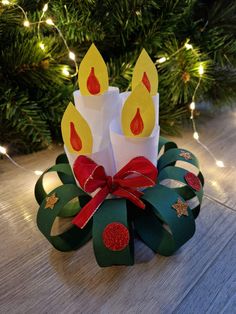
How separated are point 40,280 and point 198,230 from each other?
22cm

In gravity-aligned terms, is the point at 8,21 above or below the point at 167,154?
above

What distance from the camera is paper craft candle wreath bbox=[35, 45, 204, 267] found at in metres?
0.35

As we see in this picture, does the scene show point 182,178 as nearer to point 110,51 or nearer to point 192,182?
point 192,182

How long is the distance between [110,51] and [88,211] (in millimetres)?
422

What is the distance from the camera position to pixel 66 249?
39 cm

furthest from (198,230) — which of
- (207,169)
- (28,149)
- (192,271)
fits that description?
(28,149)

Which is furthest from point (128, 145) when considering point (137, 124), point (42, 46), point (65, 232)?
point (42, 46)

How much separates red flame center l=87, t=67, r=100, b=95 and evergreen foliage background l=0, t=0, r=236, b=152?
202mm

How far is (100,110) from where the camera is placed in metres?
0.39

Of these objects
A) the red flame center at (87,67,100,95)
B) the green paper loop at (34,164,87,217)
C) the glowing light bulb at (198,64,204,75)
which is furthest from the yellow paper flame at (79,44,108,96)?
the glowing light bulb at (198,64,204,75)

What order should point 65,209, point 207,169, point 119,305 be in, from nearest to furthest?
point 119,305, point 65,209, point 207,169

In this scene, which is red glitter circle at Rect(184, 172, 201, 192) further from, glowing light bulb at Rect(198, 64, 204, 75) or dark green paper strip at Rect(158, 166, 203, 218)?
glowing light bulb at Rect(198, 64, 204, 75)

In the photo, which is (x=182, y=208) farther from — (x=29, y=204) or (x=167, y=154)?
(x=29, y=204)

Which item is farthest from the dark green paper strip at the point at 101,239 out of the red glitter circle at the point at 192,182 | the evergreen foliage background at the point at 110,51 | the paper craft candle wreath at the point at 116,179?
the evergreen foliage background at the point at 110,51
